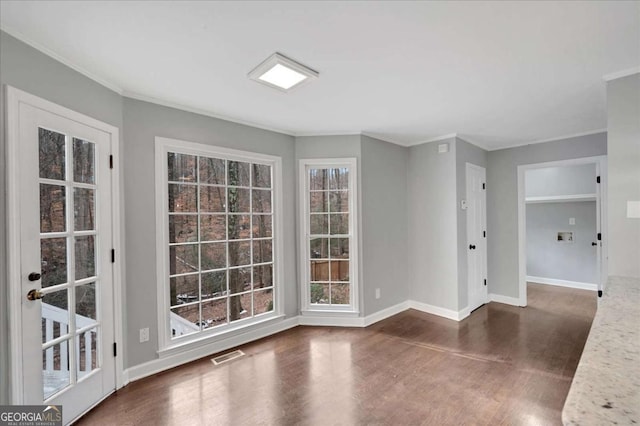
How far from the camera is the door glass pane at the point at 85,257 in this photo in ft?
6.77

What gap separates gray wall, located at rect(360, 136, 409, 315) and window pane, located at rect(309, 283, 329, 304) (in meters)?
0.50

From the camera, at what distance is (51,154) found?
6.18ft

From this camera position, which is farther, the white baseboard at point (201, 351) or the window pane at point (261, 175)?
the window pane at point (261, 175)

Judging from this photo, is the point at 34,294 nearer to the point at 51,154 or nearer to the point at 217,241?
the point at 51,154

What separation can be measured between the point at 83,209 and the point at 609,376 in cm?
289

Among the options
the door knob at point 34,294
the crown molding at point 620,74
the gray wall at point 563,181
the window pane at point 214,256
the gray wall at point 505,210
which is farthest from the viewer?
the gray wall at point 563,181

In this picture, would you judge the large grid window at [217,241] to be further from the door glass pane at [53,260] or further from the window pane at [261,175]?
the door glass pane at [53,260]

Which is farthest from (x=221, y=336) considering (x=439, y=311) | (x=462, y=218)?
(x=462, y=218)

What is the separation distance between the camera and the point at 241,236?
326cm

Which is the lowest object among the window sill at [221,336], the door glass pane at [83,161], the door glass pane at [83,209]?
the window sill at [221,336]

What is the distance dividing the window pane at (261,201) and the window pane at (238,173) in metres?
0.18

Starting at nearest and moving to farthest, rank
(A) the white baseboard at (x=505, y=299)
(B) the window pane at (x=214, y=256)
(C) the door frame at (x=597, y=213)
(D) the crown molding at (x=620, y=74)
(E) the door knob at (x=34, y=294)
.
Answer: (E) the door knob at (x=34, y=294), (D) the crown molding at (x=620, y=74), (B) the window pane at (x=214, y=256), (C) the door frame at (x=597, y=213), (A) the white baseboard at (x=505, y=299)

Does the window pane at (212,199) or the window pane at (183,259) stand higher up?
the window pane at (212,199)

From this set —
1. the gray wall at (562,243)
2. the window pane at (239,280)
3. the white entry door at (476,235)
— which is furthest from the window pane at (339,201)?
the gray wall at (562,243)
